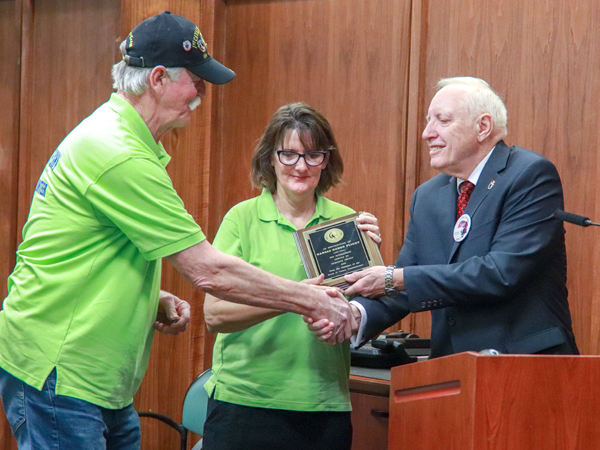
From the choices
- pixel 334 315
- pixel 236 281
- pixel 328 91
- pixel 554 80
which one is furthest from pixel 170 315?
pixel 554 80

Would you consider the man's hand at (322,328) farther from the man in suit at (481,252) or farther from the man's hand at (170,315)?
the man's hand at (170,315)

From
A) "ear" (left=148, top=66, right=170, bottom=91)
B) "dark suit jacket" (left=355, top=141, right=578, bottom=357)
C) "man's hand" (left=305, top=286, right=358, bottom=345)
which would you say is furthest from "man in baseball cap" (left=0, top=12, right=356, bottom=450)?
"dark suit jacket" (left=355, top=141, right=578, bottom=357)

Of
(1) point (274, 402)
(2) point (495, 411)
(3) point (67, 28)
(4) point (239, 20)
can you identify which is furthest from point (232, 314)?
(3) point (67, 28)

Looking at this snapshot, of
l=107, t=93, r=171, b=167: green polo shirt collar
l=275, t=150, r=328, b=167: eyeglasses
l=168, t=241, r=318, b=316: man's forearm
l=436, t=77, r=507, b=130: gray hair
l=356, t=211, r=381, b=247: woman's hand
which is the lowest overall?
l=168, t=241, r=318, b=316: man's forearm

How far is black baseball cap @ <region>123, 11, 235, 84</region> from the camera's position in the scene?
2.12 m

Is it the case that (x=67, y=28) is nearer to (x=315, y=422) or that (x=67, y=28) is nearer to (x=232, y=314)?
(x=232, y=314)

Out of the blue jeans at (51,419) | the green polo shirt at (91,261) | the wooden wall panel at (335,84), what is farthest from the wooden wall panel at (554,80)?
the blue jeans at (51,419)

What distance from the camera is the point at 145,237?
6.19 feet

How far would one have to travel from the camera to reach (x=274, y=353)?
7.92 feet

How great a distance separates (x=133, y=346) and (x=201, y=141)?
2.22 metres

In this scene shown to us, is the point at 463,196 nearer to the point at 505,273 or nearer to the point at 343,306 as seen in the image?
the point at 505,273

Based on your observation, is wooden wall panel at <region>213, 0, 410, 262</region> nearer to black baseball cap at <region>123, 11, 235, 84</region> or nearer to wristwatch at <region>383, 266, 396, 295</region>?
wristwatch at <region>383, 266, 396, 295</region>

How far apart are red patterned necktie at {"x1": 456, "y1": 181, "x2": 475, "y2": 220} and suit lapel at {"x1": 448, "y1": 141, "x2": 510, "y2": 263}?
8 centimetres

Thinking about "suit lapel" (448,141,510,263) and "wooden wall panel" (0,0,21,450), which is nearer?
"suit lapel" (448,141,510,263)
